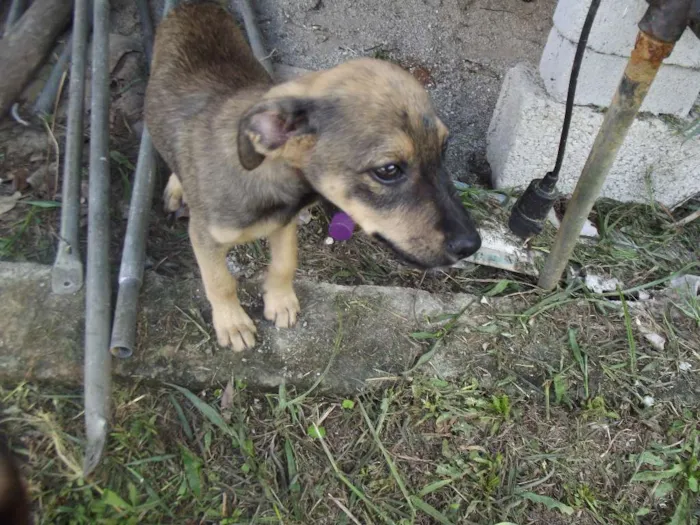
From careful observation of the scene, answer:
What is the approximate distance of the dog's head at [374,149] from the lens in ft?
7.65

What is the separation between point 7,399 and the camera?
289 centimetres

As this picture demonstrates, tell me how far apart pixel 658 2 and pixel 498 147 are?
1996 mm

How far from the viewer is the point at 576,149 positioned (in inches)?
159

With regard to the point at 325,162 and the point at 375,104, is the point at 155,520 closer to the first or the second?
the point at 325,162

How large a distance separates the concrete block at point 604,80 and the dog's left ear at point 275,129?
211 centimetres

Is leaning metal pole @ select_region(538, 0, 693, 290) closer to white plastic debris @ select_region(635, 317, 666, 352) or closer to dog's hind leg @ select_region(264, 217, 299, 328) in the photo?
white plastic debris @ select_region(635, 317, 666, 352)

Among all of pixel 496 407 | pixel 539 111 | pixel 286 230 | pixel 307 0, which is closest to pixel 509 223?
pixel 539 111

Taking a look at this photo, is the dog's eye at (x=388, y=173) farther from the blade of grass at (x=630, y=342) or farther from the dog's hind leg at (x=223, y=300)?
the blade of grass at (x=630, y=342)

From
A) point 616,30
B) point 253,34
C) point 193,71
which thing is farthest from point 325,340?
point 253,34

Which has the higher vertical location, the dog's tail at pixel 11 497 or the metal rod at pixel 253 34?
the dog's tail at pixel 11 497

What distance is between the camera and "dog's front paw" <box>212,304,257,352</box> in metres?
3.18

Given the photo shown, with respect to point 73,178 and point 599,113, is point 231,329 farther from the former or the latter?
point 599,113

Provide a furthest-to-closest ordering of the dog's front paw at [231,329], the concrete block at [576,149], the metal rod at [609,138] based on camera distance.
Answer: the concrete block at [576,149], the dog's front paw at [231,329], the metal rod at [609,138]

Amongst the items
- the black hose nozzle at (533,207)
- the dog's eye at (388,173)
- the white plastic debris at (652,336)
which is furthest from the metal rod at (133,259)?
the white plastic debris at (652,336)
